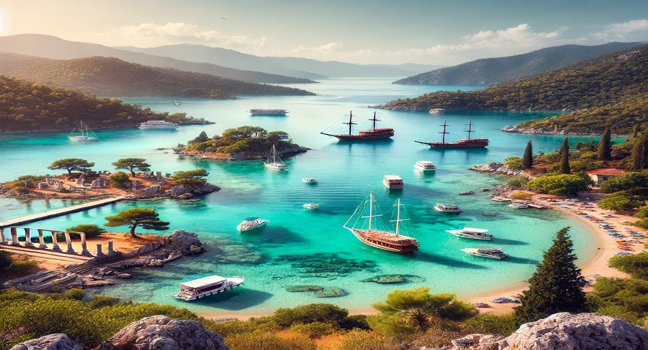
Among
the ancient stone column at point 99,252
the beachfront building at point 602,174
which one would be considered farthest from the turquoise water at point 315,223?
the beachfront building at point 602,174

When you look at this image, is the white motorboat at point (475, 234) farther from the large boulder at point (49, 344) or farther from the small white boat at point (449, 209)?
the large boulder at point (49, 344)

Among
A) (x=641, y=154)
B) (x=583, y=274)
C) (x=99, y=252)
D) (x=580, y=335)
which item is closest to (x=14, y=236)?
(x=99, y=252)

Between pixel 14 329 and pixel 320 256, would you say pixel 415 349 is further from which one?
pixel 320 256

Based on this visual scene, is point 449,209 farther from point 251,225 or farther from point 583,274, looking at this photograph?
point 251,225

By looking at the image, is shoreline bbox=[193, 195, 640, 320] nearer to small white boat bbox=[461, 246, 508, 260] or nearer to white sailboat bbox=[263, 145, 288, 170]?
small white boat bbox=[461, 246, 508, 260]

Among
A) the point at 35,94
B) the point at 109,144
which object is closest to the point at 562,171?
the point at 109,144
